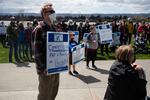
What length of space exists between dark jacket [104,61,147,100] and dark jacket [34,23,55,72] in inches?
58.2

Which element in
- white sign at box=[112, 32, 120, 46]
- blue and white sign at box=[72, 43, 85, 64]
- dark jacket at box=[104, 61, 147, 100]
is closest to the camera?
dark jacket at box=[104, 61, 147, 100]

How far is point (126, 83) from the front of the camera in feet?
15.9

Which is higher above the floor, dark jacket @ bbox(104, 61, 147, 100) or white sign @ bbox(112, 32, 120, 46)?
dark jacket @ bbox(104, 61, 147, 100)

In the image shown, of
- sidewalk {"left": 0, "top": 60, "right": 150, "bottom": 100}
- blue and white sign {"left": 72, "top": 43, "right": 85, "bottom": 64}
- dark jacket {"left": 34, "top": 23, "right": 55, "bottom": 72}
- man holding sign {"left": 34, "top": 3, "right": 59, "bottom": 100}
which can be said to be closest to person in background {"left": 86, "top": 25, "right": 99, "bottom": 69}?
sidewalk {"left": 0, "top": 60, "right": 150, "bottom": 100}

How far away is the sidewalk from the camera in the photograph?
8573 millimetres

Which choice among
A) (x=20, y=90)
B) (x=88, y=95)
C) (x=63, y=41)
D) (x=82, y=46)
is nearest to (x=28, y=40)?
(x=82, y=46)

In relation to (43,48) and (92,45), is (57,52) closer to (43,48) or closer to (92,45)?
(43,48)

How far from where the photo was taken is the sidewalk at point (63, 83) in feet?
28.1

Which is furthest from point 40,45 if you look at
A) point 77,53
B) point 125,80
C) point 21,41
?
point 21,41

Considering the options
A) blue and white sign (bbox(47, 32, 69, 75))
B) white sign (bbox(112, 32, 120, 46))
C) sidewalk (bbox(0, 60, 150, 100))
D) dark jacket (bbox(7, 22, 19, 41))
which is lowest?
sidewalk (bbox(0, 60, 150, 100))

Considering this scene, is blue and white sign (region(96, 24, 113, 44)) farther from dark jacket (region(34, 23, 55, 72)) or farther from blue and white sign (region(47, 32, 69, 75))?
dark jacket (region(34, 23, 55, 72))

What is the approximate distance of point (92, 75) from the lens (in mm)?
11141

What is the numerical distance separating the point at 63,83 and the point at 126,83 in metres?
5.25

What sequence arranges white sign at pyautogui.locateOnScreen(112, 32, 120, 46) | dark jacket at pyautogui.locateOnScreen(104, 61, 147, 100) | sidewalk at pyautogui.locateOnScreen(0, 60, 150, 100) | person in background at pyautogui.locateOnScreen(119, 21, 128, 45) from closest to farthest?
1. dark jacket at pyautogui.locateOnScreen(104, 61, 147, 100)
2. sidewalk at pyautogui.locateOnScreen(0, 60, 150, 100)
3. white sign at pyautogui.locateOnScreen(112, 32, 120, 46)
4. person in background at pyautogui.locateOnScreen(119, 21, 128, 45)
